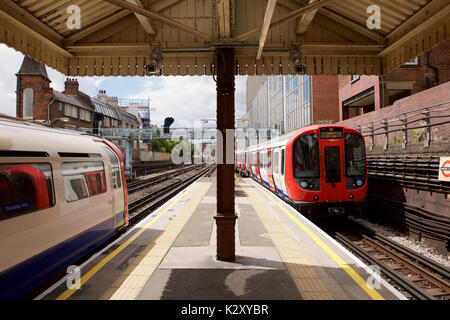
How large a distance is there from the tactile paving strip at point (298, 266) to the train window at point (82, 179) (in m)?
3.94

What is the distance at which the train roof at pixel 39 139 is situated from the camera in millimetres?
3994

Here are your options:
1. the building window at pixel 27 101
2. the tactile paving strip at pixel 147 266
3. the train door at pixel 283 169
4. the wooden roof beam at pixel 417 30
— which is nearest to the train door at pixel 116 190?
the tactile paving strip at pixel 147 266

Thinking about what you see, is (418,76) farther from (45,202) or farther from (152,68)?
(45,202)

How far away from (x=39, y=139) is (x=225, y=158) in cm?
297

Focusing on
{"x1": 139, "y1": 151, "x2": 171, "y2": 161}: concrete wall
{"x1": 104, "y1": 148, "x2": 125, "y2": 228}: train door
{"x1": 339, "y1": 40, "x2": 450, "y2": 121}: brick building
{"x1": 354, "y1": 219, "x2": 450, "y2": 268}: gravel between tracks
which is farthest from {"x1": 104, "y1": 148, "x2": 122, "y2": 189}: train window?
{"x1": 139, "y1": 151, "x2": 171, "y2": 161}: concrete wall

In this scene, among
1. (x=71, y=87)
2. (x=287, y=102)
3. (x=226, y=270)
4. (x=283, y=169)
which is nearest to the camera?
(x=226, y=270)

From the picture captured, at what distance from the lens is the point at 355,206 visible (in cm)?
955

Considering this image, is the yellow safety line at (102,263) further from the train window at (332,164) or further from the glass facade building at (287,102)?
the glass facade building at (287,102)

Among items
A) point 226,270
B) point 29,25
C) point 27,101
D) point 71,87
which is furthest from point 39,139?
point 71,87

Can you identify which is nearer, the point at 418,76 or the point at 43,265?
the point at 43,265

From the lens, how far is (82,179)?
5914 mm

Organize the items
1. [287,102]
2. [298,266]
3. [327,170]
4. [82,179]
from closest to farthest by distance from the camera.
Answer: [298,266], [82,179], [327,170], [287,102]
